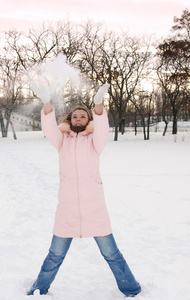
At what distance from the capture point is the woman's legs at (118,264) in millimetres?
2498

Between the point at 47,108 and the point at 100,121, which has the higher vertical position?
the point at 47,108

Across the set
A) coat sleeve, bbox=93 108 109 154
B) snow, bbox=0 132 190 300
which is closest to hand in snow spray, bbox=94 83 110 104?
coat sleeve, bbox=93 108 109 154

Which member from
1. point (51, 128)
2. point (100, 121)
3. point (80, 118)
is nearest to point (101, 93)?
point (100, 121)

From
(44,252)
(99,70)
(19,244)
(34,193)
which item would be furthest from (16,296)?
(99,70)

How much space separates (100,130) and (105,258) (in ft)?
3.83

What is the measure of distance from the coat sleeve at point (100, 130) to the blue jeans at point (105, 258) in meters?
0.83

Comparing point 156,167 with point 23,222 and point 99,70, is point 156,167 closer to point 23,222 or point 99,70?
point 23,222

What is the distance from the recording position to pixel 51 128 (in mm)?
2395

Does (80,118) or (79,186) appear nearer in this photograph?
(79,186)

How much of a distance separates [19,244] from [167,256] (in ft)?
6.55

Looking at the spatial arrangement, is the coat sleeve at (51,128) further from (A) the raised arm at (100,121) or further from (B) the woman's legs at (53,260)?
(B) the woman's legs at (53,260)

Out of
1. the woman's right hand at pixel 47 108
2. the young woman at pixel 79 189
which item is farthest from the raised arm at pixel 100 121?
the woman's right hand at pixel 47 108

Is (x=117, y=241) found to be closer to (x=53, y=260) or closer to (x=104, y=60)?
(x=53, y=260)

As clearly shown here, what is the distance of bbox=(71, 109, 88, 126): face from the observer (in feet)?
8.34
